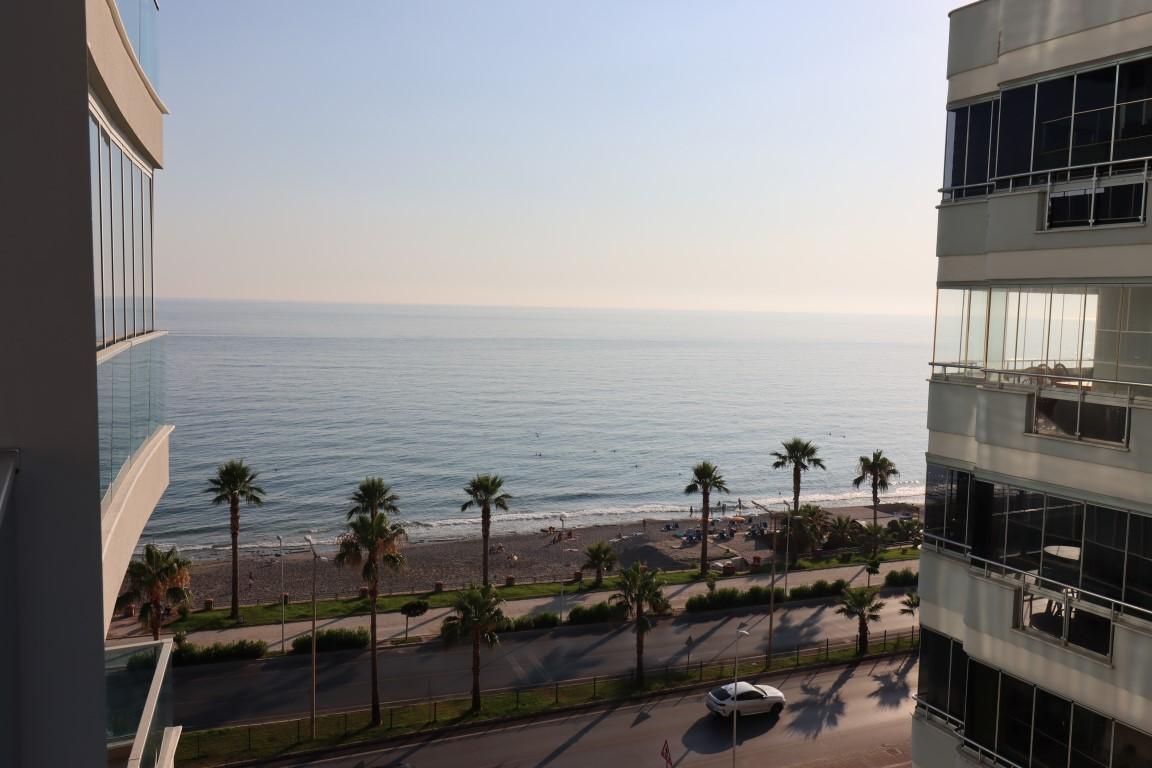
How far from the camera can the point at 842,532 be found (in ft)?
195

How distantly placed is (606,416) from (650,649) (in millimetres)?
107283

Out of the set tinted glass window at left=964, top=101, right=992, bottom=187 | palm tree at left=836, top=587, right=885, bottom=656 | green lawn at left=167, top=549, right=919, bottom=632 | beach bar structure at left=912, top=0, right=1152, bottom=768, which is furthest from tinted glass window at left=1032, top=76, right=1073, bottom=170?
green lawn at left=167, top=549, right=919, bottom=632

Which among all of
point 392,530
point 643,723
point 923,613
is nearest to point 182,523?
point 392,530

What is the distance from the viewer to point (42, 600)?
14.1ft

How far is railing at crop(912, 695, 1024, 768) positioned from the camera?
10281 mm

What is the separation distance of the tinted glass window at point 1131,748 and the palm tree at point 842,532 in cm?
5227

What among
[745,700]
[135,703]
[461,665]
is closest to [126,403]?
[135,703]

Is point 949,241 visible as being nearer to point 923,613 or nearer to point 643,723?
point 923,613

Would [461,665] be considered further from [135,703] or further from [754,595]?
[135,703]

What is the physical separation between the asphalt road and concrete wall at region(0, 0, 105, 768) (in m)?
Result: 31.2

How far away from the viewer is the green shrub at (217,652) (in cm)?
3716

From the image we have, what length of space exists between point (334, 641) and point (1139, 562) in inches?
1446

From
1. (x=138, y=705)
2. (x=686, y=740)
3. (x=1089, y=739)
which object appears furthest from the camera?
(x=686, y=740)

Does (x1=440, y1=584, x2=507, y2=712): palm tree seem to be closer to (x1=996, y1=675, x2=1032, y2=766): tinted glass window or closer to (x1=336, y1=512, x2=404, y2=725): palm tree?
(x1=336, y1=512, x2=404, y2=725): palm tree
